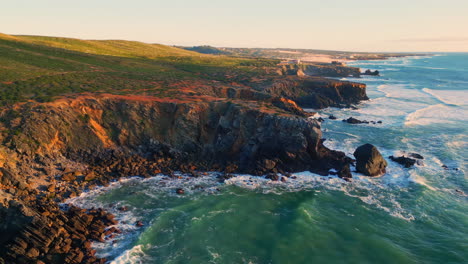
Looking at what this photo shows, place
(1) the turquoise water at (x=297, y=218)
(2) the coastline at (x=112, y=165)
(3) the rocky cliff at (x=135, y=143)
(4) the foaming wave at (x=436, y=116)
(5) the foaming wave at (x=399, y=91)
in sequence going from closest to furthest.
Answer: (1) the turquoise water at (x=297, y=218)
(2) the coastline at (x=112, y=165)
(3) the rocky cliff at (x=135, y=143)
(4) the foaming wave at (x=436, y=116)
(5) the foaming wave at (x=399, y=91)

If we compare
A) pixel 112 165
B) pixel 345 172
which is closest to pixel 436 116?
pixel 345 172

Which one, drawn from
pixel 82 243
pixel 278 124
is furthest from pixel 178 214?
pixel 278 124

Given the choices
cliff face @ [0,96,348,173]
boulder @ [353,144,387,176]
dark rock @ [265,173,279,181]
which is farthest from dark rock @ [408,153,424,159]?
dark rock @ [265,173,279,181]

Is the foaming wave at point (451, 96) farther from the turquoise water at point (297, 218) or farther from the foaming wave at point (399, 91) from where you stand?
the turquoise water at point (297, 218)

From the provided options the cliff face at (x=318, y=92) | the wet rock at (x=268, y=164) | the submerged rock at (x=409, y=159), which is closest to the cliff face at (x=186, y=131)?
the wet rock at (x=268, y=164)

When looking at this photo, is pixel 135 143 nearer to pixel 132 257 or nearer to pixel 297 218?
pixel 132 257

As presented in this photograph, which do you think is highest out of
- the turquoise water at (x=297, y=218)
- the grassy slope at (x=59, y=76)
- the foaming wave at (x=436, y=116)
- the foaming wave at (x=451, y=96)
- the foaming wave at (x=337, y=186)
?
the grassy slope at (x=59, y=76)
